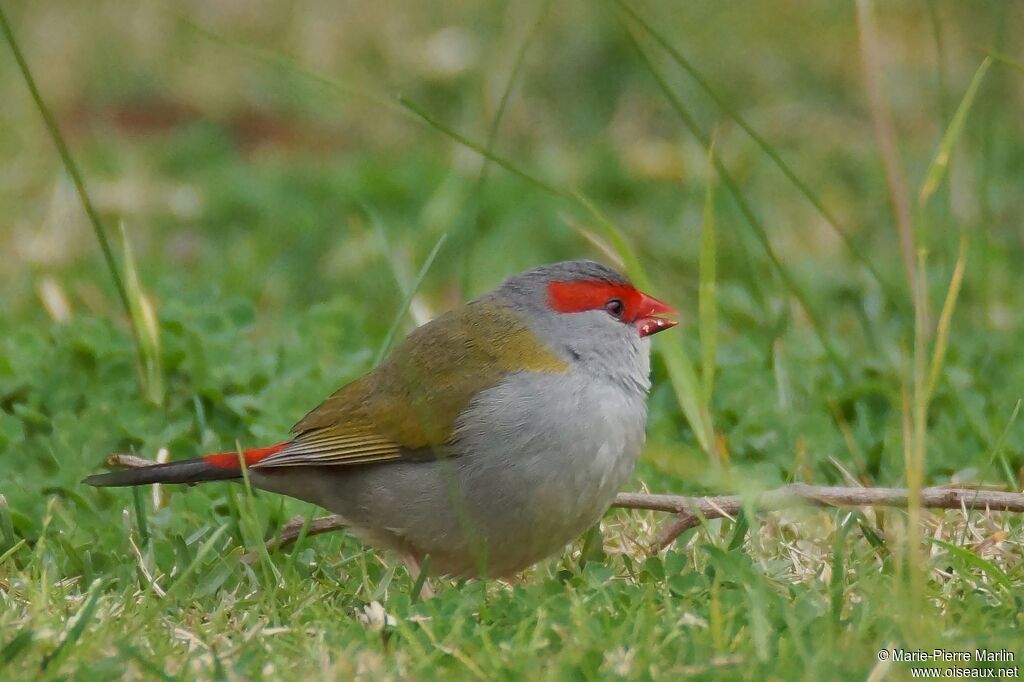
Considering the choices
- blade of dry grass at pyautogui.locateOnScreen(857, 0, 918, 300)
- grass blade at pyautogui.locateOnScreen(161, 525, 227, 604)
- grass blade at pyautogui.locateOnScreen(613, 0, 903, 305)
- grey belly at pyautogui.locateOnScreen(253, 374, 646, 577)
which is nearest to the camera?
grass blade at pyautogui.locateOnScreen(161, 525, 227, 604)

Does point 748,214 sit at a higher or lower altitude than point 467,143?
lower

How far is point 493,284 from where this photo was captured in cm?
661

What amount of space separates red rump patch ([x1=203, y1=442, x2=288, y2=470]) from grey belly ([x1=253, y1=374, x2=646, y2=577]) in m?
0.25

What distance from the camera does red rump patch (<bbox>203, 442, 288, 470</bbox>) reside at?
4031 millimetres

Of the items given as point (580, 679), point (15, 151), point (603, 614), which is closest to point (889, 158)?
point (603, 614)

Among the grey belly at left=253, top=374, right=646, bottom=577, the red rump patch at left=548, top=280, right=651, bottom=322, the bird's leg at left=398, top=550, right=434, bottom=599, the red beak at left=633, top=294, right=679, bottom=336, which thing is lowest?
the bird's leg at left=398, top=550, right=434, bottom=599

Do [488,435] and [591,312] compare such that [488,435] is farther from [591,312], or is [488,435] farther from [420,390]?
[591,312]

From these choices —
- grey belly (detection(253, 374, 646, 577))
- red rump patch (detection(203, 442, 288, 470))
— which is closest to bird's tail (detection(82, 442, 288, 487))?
red rump patch (detection(203, 442, 288, 470))

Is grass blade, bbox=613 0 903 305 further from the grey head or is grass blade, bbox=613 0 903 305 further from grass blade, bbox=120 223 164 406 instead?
grass blade, bbox=120 223 164 406

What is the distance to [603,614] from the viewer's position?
3348mm

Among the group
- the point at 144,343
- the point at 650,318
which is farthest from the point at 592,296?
the point at 144,343

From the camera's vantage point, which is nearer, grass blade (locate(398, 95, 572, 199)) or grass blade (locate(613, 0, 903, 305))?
grass blade (locate(398, 95, 572, 199))

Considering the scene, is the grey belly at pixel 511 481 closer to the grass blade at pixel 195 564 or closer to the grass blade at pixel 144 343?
the grass blade at pixel 195 564

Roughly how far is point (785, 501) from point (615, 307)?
0.89 m
